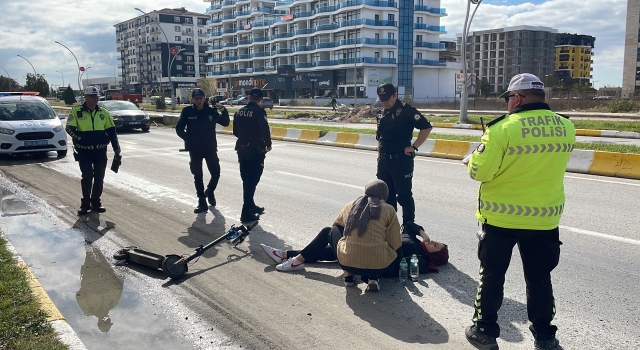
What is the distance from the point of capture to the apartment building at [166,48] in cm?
12625

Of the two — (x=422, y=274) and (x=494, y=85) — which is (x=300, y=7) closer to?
(x=494, y=85)

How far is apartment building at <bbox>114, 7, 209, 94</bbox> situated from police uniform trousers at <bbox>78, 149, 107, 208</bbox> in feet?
390

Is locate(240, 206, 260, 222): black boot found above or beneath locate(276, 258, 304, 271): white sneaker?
above

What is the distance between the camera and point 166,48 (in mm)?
124875

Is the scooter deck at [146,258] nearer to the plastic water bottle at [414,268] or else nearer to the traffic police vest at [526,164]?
the plastic water bottle at [414,268]

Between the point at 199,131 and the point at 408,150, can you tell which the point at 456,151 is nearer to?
the point at 199,131

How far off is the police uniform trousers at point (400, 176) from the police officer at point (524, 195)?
251 cm

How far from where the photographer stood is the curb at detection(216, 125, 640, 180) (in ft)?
36.2

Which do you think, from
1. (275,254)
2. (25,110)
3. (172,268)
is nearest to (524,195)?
(275,254)

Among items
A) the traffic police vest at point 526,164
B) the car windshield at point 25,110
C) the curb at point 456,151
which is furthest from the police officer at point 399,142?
the car windshield at point 25,110

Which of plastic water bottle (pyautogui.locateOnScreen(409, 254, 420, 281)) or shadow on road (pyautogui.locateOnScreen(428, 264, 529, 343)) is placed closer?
shadow on road (pyautogui.locateOnScreen(428, 264, 529, 343))

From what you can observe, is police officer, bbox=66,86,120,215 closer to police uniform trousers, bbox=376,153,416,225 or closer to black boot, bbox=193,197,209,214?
black boot, bbox=193,197,209,214

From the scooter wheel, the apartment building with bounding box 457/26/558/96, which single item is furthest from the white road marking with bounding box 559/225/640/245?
the apartment building with bounding box 457/26/558/96

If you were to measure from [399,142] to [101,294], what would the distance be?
3561 mm
